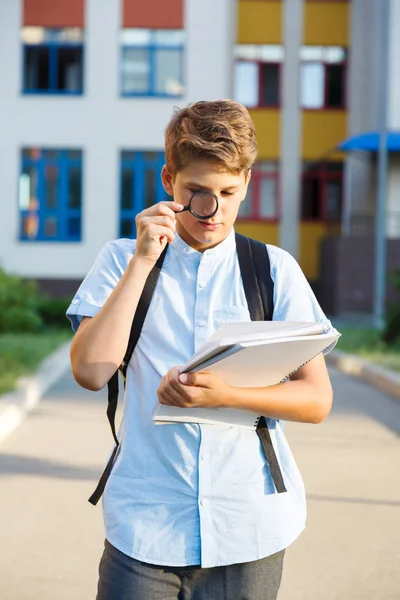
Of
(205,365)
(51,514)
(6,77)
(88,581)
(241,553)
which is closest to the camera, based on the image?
(205,365)

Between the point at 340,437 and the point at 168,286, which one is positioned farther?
the point at 340,437

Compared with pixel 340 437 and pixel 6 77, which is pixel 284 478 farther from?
pixel 6 77

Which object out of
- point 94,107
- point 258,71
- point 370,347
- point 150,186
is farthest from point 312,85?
point 370,347

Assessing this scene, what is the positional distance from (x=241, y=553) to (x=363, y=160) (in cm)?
3264

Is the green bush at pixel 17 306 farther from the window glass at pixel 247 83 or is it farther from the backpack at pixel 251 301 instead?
the backpack at pixel 251 301

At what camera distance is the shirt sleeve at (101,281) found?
2.77 meters

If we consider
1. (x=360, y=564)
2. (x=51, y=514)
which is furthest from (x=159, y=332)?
(x=51, y=514)

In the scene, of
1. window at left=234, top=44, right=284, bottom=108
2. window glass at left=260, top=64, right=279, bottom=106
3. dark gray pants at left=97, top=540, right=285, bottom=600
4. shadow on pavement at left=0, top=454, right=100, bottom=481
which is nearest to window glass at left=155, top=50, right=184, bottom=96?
window at left=234, top=44, right=284, bottom=108

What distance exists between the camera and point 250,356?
2.49 meters

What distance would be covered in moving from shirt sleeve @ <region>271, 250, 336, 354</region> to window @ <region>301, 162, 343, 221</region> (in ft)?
106

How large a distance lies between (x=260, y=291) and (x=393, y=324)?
17.7m

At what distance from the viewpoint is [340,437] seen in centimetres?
1036

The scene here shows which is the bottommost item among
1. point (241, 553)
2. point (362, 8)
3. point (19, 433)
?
point (19, 433)

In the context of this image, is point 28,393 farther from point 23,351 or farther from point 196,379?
point 196,379
